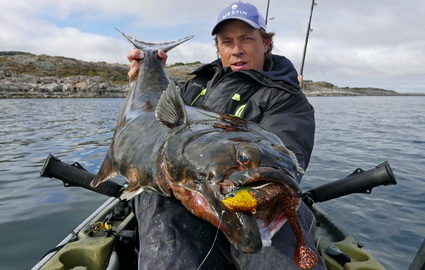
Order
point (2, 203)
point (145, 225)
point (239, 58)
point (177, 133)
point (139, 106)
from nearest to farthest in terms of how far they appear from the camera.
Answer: point (177, 133) < point (145, 225) < point (139, 106) < point (239, 58) < point (2, 203)

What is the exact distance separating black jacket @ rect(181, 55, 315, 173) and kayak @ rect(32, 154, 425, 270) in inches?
28.1

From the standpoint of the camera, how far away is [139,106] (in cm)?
346

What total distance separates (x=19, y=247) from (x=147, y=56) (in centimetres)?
333

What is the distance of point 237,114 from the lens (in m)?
3.64

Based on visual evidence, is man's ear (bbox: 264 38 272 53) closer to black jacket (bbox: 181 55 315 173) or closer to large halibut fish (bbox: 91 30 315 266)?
black jacket (bbox: 181 55 315 173)

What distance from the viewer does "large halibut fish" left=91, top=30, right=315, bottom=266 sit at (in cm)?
161

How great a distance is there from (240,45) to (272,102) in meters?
1.02

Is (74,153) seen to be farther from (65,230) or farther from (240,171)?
(240,171)

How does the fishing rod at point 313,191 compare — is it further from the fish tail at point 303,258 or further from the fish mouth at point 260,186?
the fish mouth at point 260,186

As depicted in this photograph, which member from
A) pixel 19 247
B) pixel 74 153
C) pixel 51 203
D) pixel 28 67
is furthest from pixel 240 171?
pixel 28 67

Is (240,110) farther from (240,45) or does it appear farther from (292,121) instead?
(240,45)

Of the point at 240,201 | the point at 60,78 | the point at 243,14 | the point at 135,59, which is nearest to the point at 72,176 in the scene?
the point at 135,59

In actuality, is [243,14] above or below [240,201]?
above

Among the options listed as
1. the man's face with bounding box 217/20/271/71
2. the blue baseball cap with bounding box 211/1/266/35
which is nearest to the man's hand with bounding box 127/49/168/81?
the man's face with bounding box 217/20/271/71
